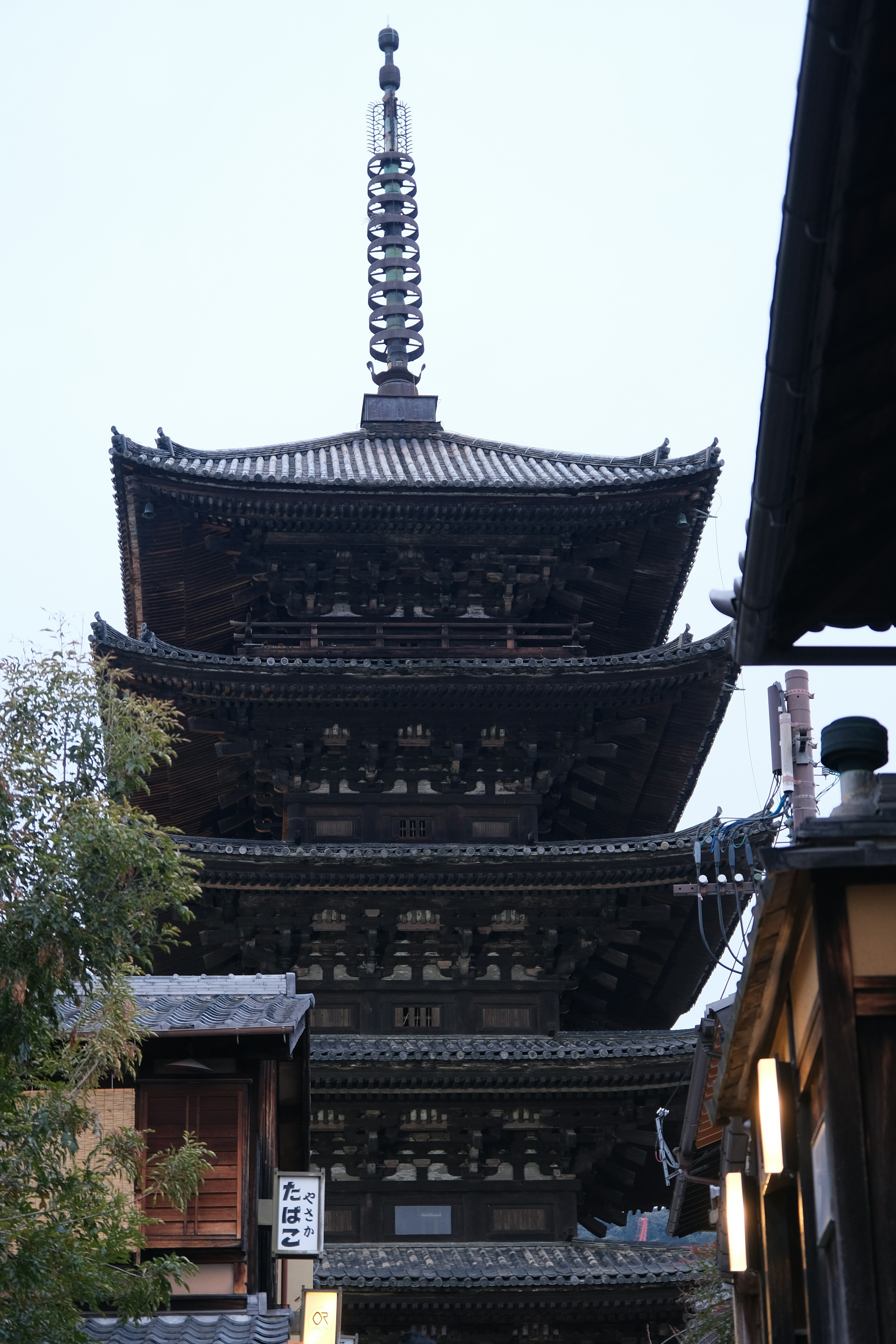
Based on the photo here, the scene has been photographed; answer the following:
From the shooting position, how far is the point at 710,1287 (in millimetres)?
17625

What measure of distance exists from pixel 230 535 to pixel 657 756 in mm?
7834

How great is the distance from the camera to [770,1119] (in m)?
8.82

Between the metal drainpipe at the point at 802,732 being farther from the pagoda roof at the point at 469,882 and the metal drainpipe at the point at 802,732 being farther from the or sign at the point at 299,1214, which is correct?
the or sign at the point at 299,1214

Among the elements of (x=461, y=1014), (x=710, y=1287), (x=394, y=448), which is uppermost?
(x=394, y=448)

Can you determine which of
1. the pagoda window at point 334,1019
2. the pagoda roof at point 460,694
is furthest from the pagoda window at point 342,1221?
the pagoda roof at point 460,694

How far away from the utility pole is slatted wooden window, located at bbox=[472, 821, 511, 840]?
5.99 meters

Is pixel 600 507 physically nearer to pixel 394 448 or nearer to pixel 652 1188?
pixel 394 448

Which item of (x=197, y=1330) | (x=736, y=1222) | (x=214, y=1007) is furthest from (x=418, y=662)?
(x=736, y=1222)

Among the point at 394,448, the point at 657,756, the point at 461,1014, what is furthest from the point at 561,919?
the point at 394,448

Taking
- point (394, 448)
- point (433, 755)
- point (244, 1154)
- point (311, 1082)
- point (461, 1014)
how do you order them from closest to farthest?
point (244, 1154)
point (311, 1082)
point (461, 1014)
point (433, 755)
point (394, 448)

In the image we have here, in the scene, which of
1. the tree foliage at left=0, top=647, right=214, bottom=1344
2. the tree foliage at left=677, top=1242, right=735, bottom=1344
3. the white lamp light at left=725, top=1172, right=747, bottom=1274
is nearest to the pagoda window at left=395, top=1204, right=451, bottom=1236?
the tree foliage at left=677, top=1242, right=735, bottom=1344

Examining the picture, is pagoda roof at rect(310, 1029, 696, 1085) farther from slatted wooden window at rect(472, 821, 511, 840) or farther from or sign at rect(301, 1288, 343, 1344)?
or sign at rect(301, 1288, 343, 1344)

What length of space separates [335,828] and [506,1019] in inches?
153

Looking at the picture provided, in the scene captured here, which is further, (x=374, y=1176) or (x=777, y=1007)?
(x=374, y=1176)
